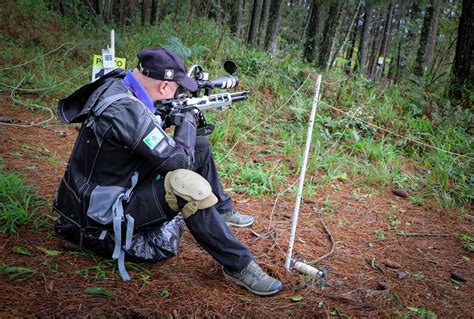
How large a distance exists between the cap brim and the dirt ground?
1.17 meters

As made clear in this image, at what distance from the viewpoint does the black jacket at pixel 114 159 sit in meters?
2.27

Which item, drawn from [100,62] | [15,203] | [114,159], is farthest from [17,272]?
[100,62]

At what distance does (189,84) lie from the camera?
2.68 meters

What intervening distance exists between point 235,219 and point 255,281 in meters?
0.89

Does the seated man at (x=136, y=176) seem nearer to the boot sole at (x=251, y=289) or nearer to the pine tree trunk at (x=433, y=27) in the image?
the boot sole at (x=251, y=289)

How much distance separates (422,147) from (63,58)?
6.28 metres

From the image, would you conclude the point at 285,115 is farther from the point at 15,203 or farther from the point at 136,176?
the point at 15,203

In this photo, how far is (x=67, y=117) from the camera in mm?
2436

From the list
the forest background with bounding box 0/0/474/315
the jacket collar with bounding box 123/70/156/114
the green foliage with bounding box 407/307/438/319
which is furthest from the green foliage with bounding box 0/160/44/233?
the green foliage with bounding box 407/307/438/319

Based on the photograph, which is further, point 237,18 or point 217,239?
point 237,18

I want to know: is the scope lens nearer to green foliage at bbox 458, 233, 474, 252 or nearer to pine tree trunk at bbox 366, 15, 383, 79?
green foliage at bbox 458, 233, 474, 252

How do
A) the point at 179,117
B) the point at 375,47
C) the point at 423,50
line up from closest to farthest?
the point at 179,117 < the point at 423,50 < the point at 375,47

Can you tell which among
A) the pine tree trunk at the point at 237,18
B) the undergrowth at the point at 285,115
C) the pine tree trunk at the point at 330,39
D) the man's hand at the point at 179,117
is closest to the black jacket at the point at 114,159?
the man's hand at the point at 179,117

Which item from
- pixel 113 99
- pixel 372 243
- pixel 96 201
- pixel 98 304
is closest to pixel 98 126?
pixel 113 99
